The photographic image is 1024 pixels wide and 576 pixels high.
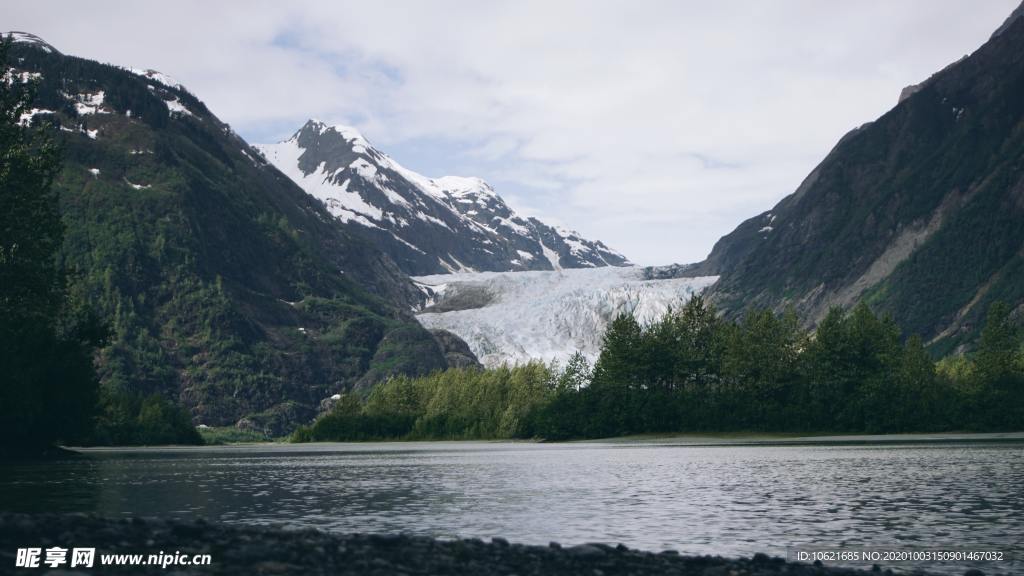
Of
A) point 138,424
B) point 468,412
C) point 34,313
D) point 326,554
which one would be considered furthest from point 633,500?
point 138,424

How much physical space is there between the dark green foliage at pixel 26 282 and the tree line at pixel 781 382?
263ft

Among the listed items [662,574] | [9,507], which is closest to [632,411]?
[9,507]

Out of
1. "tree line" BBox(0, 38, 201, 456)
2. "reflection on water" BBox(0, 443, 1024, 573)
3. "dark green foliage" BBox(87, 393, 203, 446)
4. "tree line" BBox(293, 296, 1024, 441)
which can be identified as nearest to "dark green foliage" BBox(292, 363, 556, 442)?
"tree line" BBox(293, 296, 1024, 441)

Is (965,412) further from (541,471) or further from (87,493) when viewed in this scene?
(87,493)

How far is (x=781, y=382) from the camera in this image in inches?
5340

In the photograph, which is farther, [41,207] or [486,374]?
[486,374]

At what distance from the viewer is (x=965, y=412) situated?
12650 cm

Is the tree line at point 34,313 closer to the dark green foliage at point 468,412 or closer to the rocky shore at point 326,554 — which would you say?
the rocky shore at point 326,554

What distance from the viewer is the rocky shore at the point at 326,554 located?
20266 mm

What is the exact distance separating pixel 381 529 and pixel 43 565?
1369 cm

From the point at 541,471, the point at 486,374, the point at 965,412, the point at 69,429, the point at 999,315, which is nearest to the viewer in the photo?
the point at 541,471

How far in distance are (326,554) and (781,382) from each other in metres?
121

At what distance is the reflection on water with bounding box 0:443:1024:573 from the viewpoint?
30.1m

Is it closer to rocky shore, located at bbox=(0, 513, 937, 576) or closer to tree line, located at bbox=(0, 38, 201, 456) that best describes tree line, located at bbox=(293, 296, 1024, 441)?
tree line, located at bbox=(0, 38, 201, 456)
